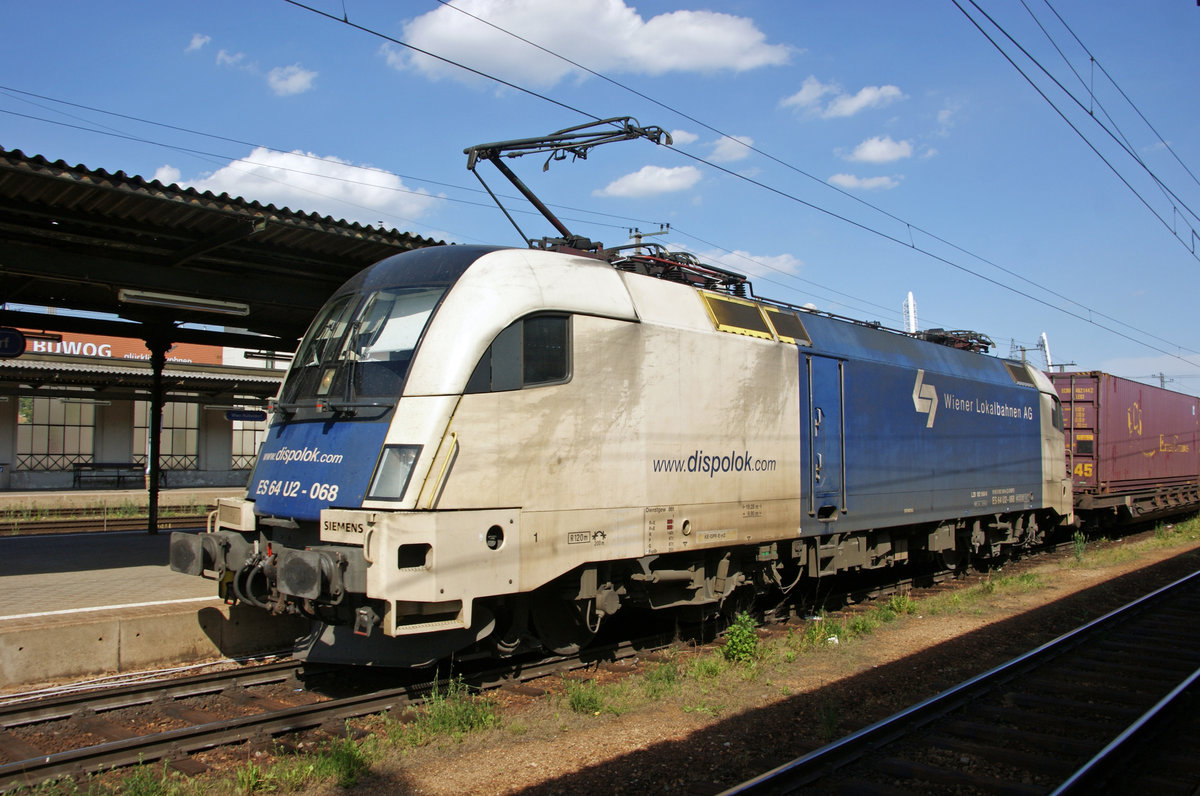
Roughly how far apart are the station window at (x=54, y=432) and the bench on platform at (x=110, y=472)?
1.96 ft

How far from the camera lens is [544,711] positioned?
21.9 ft

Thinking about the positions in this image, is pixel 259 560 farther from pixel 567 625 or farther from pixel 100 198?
pixel 100 198

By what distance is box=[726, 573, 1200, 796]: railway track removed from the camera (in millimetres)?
5316

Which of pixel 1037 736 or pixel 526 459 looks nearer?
pixel 1037 736

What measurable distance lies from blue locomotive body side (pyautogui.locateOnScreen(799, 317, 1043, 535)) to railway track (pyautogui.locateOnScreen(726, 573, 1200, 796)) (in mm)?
2625

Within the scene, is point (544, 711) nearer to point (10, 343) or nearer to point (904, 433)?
point (904, 433)

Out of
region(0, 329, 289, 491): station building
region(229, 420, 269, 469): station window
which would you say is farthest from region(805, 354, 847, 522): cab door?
region(229, 420, 269, 469): station window

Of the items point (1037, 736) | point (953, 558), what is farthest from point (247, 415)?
point (1037, 736)

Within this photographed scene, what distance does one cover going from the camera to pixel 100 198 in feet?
27.7

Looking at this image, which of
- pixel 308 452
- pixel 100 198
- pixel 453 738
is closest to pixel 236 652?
pixel 308 452

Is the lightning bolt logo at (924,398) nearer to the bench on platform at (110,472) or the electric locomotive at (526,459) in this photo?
the electric locomotive at (526,459)

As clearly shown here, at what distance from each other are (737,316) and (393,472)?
4.28m

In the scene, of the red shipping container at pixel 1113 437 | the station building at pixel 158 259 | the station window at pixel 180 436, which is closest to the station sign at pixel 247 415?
the station building at pixel 158 259

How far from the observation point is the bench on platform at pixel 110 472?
3170cm
